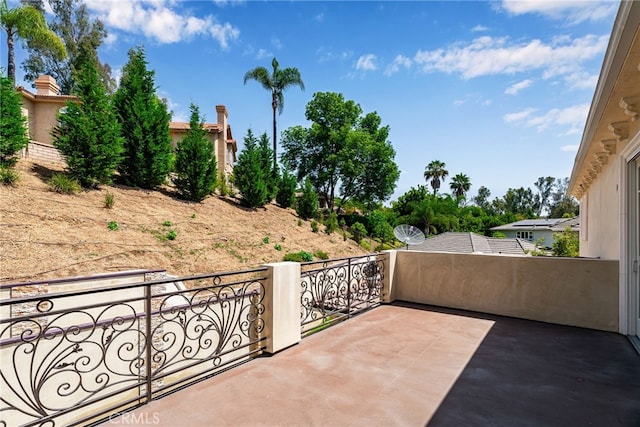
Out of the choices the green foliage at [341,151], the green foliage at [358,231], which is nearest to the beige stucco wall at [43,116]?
the green foliage at [341,151]

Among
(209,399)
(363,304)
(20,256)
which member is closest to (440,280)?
(363,304)

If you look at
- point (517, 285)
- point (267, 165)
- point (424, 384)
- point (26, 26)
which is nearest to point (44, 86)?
point (26, 26)

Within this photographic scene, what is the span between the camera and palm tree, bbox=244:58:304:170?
23672 millimetres

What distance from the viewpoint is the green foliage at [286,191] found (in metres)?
18.9

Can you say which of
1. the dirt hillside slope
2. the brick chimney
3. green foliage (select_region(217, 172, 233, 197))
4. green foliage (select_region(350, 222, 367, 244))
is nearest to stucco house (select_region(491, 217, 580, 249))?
green foliage (select_region(350, 222, 367, 244))

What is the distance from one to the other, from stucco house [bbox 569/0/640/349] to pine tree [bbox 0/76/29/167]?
12.2 meters

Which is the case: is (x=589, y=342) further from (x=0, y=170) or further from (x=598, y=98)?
(x=0, y=170)

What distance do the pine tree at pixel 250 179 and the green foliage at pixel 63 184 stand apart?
7393 millimetres

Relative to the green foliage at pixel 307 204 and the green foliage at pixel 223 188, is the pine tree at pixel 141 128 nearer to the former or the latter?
the green foliage at pixel 223 188

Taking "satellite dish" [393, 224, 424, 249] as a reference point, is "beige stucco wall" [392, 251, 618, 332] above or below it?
below

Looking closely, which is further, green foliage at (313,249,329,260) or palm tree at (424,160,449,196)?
palm tree at (424,160,449,196)

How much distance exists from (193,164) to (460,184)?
36.9 m

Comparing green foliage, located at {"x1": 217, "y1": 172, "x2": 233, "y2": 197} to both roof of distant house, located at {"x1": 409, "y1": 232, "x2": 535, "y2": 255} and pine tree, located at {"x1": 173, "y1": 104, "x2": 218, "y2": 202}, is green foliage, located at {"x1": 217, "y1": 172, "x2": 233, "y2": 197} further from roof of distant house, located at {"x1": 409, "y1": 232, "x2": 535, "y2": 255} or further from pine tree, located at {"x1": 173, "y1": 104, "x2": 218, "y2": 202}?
roof of distant house, located at {"x1": 409, "y1": 232, "x2": 535, "y2": 255}

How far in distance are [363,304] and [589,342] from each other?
9.87 feet
